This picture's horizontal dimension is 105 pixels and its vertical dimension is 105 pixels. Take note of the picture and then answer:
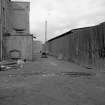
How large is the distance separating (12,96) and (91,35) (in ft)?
30.0

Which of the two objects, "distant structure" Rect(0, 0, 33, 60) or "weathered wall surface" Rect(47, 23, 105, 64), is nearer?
"weathered wall surface" Rect(47, 23, 105, 64)

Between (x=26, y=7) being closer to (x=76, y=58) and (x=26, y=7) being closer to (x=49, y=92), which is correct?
(x=76, y=58)

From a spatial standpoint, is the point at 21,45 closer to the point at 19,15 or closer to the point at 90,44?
the point at 19,15

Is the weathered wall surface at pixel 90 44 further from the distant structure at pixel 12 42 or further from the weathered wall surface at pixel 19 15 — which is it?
the weathered wall surface at pixel 19 15

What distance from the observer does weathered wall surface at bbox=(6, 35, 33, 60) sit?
60.3 ft

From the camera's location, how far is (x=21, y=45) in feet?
61.1

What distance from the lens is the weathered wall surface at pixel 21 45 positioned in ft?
60.3

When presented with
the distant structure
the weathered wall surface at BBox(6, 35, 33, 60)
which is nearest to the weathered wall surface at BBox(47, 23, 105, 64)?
the weathered wall surface at BBox(6, 35, 33, 60)

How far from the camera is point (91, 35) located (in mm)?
12398

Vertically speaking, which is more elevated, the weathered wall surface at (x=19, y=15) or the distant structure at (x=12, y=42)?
the weathered wall surface at (x=19, y=15)

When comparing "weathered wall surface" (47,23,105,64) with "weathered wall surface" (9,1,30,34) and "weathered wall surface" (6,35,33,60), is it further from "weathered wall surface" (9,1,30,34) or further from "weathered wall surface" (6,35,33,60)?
"weathered wall surface" (9,1,30,34)

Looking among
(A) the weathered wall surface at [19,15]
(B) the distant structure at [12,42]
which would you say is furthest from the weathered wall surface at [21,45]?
(A) the weathered wall surface at [19,15]

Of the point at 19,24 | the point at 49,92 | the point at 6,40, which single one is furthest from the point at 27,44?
the point at 49,92

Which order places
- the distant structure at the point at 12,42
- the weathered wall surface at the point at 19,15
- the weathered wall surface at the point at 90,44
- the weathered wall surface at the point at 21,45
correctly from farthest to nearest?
the weathered wall surface at the point at 19,15 → the weathered wall surface at the point at 21,45 → the distant structure at the point at 12,42 → the weathered wall surface at the point at 90,44
